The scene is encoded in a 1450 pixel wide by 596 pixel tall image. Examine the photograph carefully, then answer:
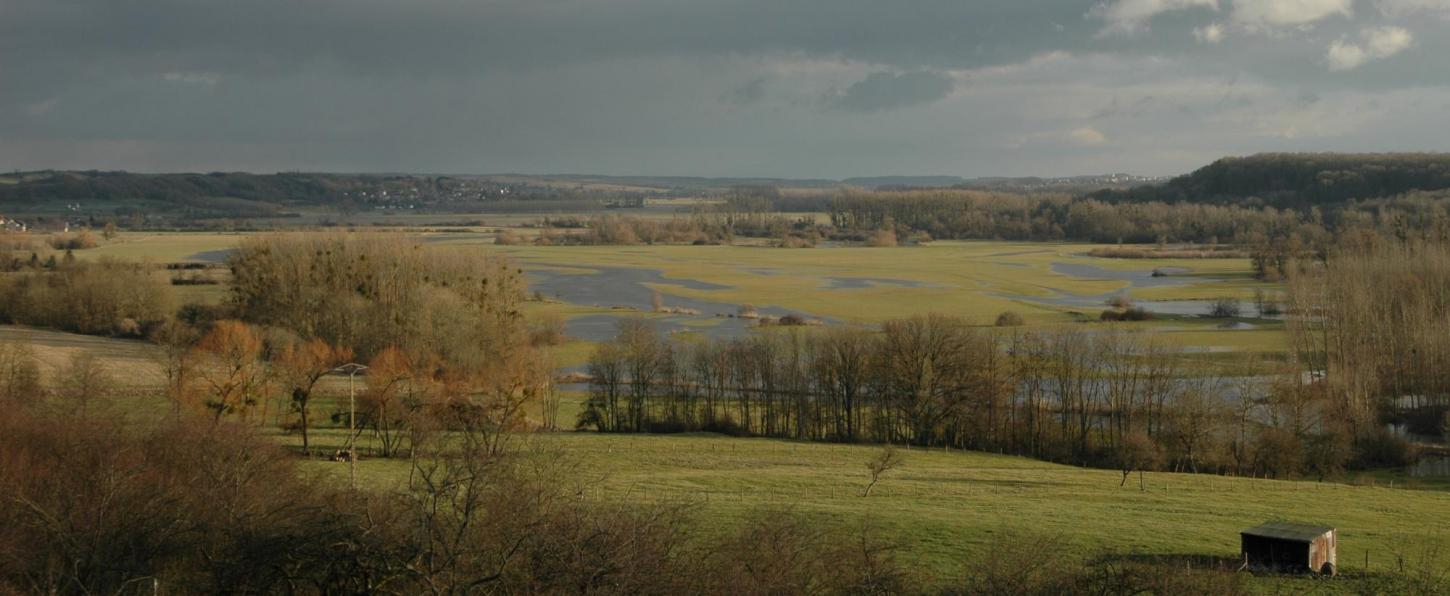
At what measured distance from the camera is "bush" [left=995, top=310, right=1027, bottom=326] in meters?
62.5

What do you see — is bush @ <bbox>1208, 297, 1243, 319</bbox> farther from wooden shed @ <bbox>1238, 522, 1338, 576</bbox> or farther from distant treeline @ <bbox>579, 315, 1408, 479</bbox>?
wooden shed @ <bbox>1238, 522, 1338, 576</bbox>

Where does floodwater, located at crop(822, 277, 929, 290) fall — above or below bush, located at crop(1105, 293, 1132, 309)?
above

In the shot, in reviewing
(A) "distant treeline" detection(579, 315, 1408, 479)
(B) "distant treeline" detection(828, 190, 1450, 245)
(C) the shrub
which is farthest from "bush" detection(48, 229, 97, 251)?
(B) "distant treeline" detection(828, 190, 1450, 245)

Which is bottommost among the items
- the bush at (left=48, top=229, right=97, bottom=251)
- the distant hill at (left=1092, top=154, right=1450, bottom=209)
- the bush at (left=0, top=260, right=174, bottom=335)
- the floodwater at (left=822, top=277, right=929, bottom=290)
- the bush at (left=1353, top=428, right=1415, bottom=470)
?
the bush at (left=1353, top=428, right=1415, bottom=470)

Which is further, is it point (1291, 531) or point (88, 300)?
point (88, 300)

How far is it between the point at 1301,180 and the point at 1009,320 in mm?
100944

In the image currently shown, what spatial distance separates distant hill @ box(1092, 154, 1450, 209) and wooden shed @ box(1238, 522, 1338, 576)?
401 ft

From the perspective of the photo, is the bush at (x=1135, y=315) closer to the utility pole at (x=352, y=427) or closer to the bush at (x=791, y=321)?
the bush at (x=791, y=321)

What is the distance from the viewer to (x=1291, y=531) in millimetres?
20078

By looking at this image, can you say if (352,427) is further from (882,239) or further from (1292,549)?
(882,239)

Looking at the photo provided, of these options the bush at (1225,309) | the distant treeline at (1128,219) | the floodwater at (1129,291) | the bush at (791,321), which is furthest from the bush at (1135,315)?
the distant treeline at (1128,219)

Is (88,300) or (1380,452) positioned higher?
(88,300)

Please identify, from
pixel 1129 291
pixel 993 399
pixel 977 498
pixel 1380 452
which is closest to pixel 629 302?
pixel 1129 291

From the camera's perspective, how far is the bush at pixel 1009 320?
205 feet
